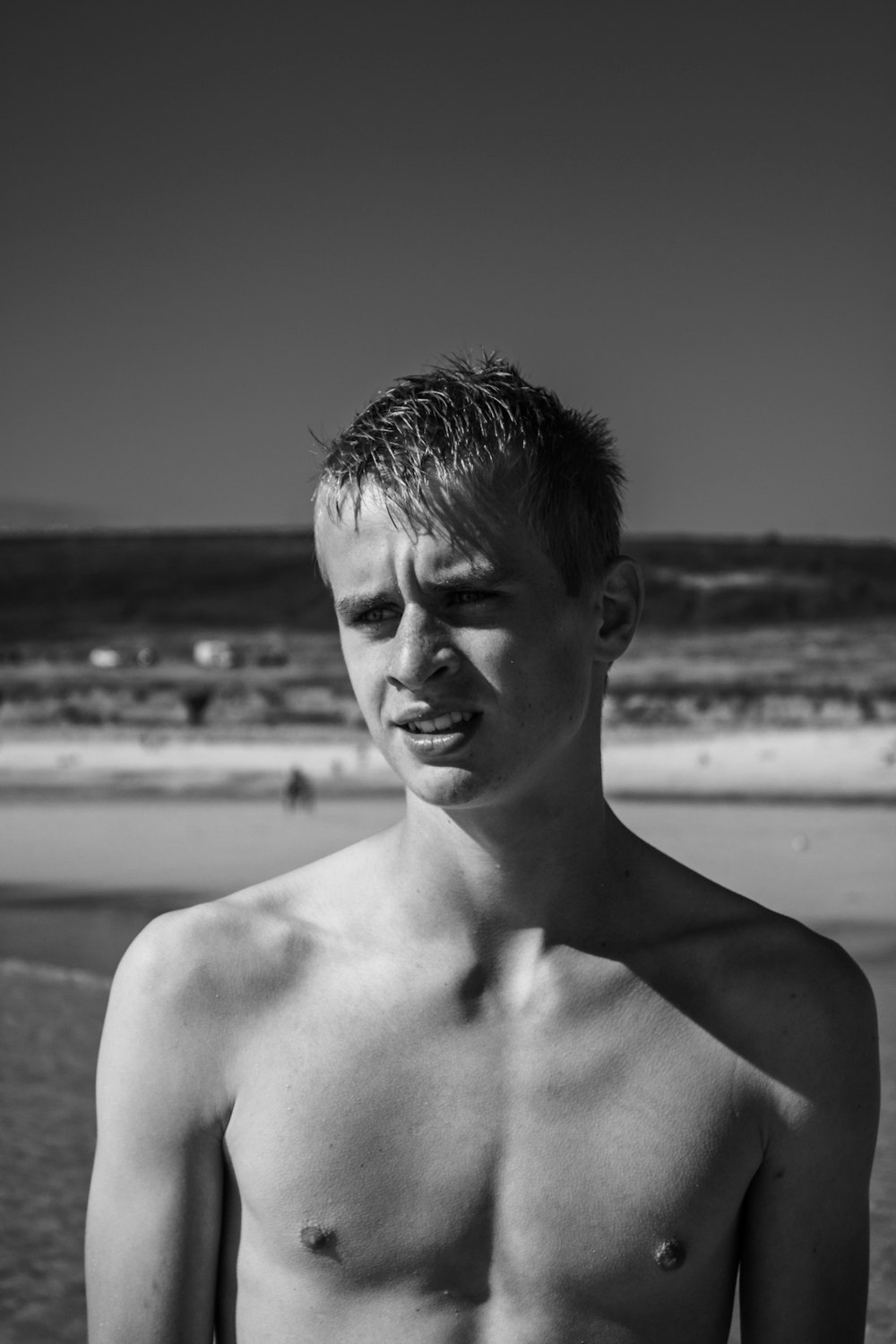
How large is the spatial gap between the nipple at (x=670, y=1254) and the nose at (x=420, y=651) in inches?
24.3

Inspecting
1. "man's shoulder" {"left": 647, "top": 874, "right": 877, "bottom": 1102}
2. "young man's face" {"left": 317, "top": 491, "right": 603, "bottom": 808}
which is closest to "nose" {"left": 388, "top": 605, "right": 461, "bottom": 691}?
"young man's face" {"left": 317, "top": 491, "right": 603, "bottom": 808}

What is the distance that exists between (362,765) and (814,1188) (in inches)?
564

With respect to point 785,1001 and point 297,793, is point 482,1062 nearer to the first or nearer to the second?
point 785,1001

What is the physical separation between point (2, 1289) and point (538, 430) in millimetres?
3535

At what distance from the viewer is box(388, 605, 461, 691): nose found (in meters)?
1.50

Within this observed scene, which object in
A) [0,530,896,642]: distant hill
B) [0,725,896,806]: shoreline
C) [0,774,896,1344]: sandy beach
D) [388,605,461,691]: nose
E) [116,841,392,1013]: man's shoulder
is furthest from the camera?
[0,530,896,642]: distant hill

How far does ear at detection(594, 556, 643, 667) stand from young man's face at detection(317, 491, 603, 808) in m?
0.07

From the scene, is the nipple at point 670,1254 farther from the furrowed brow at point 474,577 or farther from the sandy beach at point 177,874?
the sandy beach at point 177,874

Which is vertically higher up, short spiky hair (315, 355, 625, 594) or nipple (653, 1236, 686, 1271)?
short spiky hair (315, 355, 625, 594)

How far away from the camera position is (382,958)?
1.67 metres

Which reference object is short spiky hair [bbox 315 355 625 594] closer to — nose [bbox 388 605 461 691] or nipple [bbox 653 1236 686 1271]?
nose [bbox 388 605 461 691]

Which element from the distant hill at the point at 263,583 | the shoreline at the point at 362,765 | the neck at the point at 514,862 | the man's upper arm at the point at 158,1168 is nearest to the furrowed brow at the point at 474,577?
the neck at the point at 514,862

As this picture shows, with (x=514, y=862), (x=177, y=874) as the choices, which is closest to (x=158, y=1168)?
(x=514, y=862)

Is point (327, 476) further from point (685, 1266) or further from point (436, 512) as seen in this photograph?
point (685, 1266)
